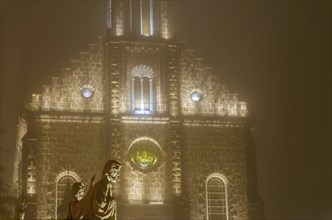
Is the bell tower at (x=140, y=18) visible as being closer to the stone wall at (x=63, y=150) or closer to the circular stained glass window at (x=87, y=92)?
the circular stained glass window at (x=87, y=92)

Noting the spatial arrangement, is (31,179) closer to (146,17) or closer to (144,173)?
(144,173)

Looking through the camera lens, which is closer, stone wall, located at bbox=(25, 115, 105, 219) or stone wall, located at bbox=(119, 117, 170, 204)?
stone wall, located at bbox=(25, 115, 105, 219)

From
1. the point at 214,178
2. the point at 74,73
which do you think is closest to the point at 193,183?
the point at 214,178

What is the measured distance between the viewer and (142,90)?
39.9 meters

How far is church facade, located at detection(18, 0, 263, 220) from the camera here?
1483 inches

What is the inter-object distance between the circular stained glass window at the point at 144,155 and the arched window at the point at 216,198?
3.46m

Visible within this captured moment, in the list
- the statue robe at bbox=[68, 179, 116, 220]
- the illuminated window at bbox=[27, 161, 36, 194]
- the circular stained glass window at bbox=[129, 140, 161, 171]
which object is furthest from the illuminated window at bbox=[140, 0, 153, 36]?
the statue robe at bbox=[68, 179, 116, 220]

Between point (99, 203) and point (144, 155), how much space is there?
84.9 ft

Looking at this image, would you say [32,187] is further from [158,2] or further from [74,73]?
[158,2]

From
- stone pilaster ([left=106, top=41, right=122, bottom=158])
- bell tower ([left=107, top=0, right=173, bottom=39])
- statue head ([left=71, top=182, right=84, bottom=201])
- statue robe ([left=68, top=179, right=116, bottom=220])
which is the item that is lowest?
statue robe ([left=68, top=179, right=116, bottom=220])

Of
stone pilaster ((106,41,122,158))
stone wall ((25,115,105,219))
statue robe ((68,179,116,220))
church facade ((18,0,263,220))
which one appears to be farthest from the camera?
stone pilaster ((106,41,122,158))

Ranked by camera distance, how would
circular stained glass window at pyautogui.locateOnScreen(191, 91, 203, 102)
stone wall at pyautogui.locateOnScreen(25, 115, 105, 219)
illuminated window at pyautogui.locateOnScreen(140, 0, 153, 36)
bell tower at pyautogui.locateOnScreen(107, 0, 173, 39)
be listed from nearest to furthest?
1. stone wall at pyautogui.locateOnScreen(25, 115, 105, 219)
2. circular stained glass window at pyautogui.locateOnScreen(191, 91, 203, 102)
3. bell tower at pyautogui.locateOnScreen(107, 0, 173, 39)
4. illuminated window at pyautogui.locateOnScreen(140, 0, 153, 36)

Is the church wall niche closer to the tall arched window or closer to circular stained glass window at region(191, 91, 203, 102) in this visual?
the tall arched window

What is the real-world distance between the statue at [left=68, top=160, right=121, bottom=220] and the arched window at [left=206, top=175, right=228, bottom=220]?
85.9ft
